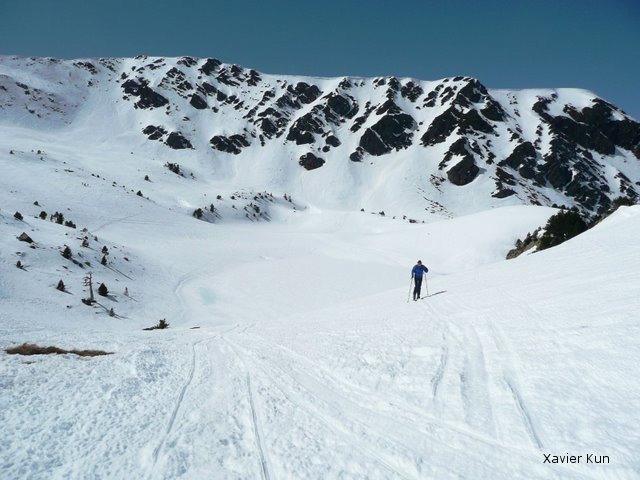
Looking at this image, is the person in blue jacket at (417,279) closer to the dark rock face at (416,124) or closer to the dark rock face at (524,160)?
the dark rock face at (416,124)

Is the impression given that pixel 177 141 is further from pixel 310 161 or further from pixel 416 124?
pixel 416 124

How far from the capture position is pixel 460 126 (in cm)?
14375

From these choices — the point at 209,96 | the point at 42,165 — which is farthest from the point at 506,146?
the point at 42,165

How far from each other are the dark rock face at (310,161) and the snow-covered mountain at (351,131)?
0.51 m

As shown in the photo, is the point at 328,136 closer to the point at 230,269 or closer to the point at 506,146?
the point at 506,146

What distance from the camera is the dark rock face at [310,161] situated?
135 meters

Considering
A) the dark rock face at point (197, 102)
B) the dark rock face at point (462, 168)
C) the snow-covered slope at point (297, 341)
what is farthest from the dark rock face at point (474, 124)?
the dark rock face at point (197, 102)

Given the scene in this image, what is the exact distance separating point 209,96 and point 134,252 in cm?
15402

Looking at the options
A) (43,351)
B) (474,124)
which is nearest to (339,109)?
(474,124)

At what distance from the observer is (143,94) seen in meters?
162

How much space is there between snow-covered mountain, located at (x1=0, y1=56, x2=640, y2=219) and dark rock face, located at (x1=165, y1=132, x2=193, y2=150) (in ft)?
1.36

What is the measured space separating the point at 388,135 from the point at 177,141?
79.4m

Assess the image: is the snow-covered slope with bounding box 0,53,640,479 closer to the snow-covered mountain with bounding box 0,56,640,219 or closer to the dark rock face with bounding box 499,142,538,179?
the snow-covered mountain with bounding box 0,56,640,219

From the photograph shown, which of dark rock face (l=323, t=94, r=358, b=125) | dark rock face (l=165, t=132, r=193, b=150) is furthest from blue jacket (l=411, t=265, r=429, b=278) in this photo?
dark rock face (l=323, t=94, r=358, b=125)
